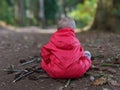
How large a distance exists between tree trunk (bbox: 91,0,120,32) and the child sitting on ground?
8.05 meters

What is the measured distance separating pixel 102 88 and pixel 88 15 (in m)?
18.8

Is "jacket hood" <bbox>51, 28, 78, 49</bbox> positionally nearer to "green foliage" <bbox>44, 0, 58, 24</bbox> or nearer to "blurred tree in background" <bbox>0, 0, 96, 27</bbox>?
"blurred tree in background" <bbox>0, 0, 96, 27</bbox>

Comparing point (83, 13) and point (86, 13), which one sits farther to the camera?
point (83, 13)

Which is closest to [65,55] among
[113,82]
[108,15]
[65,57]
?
[65,57]

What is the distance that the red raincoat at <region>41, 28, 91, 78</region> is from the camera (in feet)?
20.0

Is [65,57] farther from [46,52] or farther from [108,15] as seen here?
[108,15]

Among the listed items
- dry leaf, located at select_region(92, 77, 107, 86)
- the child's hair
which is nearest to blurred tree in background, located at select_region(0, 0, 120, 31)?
the child's hair

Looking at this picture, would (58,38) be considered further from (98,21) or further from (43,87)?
(98,21)

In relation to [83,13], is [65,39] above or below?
above

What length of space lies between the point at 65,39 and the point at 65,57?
0.98 ft

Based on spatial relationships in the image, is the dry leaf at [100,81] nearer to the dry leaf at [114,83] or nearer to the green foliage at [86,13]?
the dry leaf at [114,83]

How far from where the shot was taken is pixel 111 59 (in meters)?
7.43

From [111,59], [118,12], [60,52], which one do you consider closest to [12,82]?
[60,52]

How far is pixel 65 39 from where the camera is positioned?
6188mm
